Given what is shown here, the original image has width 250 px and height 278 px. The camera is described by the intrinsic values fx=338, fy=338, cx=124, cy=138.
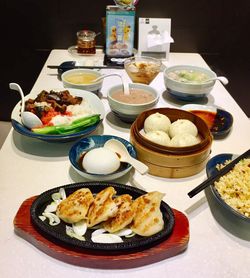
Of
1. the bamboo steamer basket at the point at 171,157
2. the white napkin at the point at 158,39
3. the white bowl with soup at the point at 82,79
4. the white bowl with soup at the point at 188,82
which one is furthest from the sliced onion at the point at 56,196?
the white napkin at the point at 158,39

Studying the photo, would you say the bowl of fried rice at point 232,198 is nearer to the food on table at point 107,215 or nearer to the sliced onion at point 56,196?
the food on table at point 107,215

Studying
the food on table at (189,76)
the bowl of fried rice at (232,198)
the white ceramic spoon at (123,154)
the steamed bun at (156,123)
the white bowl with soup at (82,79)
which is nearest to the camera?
the bowl of fried rice at (232,198)

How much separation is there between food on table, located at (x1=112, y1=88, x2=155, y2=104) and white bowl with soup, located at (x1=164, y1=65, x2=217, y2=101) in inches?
7.0

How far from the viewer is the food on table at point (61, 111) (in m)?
1.32

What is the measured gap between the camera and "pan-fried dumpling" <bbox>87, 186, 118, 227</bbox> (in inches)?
35.4

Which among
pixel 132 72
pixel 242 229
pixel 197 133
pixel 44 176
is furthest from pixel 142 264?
pixel 132 72

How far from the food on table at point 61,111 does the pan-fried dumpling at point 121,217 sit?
47 cm

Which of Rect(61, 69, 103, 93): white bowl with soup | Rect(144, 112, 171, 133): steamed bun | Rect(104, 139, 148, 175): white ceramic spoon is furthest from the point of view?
Rect(61, 69, 103, 93): white bowl with soup

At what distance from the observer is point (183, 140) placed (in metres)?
1.19

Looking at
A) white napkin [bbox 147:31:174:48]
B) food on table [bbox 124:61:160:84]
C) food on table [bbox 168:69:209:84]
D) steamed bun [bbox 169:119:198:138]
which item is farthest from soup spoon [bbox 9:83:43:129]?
white napkin [bbox 147:31:174:48]

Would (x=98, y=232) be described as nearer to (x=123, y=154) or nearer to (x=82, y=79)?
(x=123, y=154)

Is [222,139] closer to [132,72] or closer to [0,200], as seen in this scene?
[132,72]

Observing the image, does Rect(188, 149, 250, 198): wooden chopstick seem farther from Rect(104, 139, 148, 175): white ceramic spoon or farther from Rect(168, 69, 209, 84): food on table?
Rect(168, 69, 209, 84): food on table

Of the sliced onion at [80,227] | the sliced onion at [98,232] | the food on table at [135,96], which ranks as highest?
the food on table at [135,96]
